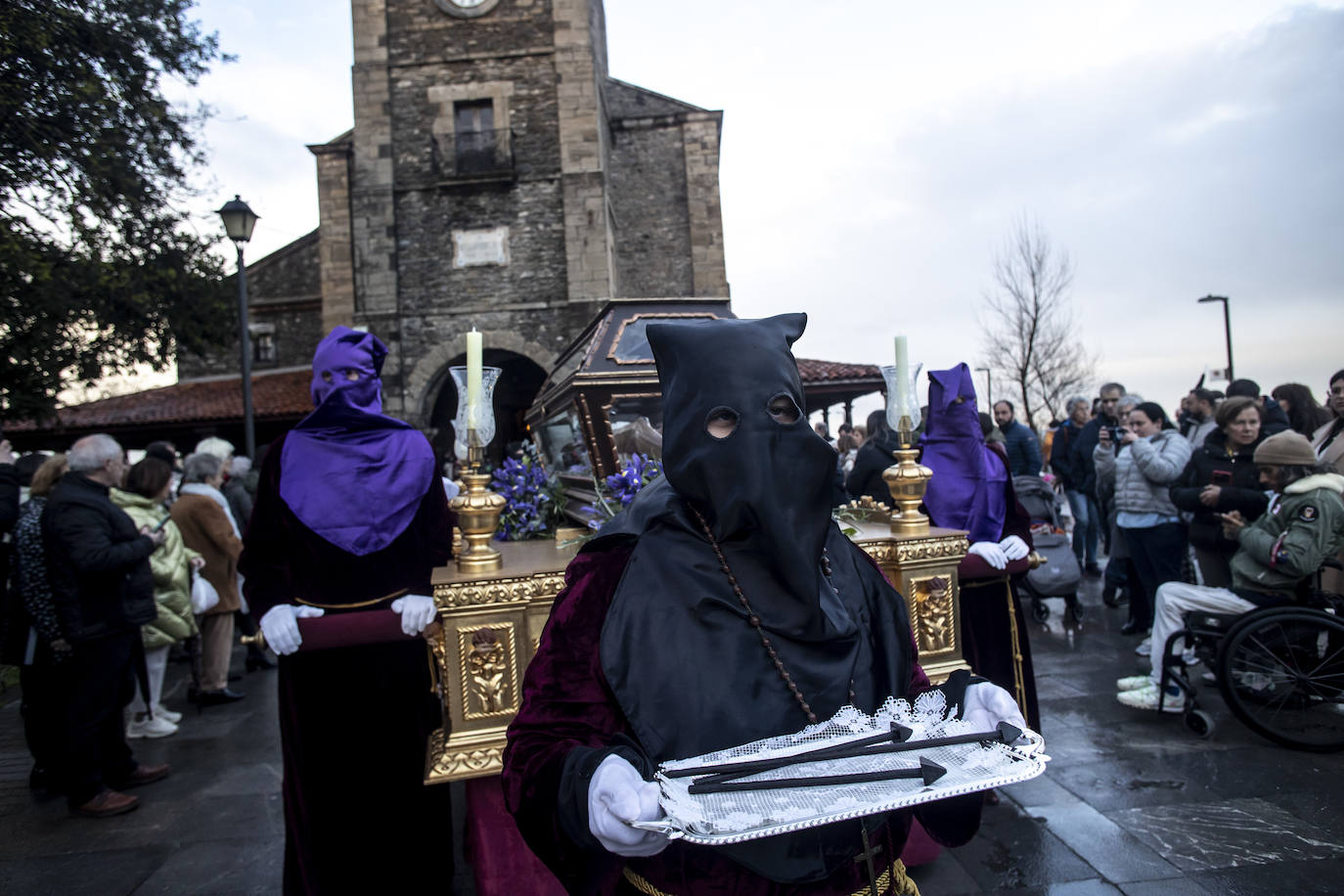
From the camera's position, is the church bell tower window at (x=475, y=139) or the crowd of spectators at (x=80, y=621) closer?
the crowd of spectators at (x=80, y=621)

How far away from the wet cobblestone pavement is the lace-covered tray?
218cm

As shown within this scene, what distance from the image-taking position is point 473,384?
9.04ft

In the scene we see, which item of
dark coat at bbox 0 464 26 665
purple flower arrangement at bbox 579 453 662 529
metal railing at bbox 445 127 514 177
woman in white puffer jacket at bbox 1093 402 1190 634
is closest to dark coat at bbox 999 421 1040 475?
woman in white puffer jacket at bbox 1093 402 1190 634

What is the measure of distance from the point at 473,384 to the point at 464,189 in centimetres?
1635

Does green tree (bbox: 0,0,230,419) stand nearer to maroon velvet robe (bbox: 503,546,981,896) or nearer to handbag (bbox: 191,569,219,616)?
handbag (bbox: 191,569,219,616)

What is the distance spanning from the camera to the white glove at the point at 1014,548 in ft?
11.7

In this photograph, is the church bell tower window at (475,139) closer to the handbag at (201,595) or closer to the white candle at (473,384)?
the handbag at (201,595)

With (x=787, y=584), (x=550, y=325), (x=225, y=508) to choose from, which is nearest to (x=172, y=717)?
(x=225, y=508)

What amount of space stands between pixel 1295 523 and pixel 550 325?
14.8m

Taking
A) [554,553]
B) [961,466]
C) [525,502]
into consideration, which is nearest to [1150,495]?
[961,466]

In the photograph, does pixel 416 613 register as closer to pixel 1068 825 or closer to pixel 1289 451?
pixel 1068 825

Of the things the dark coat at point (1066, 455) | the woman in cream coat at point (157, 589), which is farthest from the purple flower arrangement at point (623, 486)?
the dark coat at point (1066, 455)

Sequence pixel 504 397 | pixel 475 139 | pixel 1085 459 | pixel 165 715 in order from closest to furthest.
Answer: pixel 165 715
pixel 1085 459
pixel 475 139
pixel 504 397

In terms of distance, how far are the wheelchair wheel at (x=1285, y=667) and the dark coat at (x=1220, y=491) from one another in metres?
0.87
